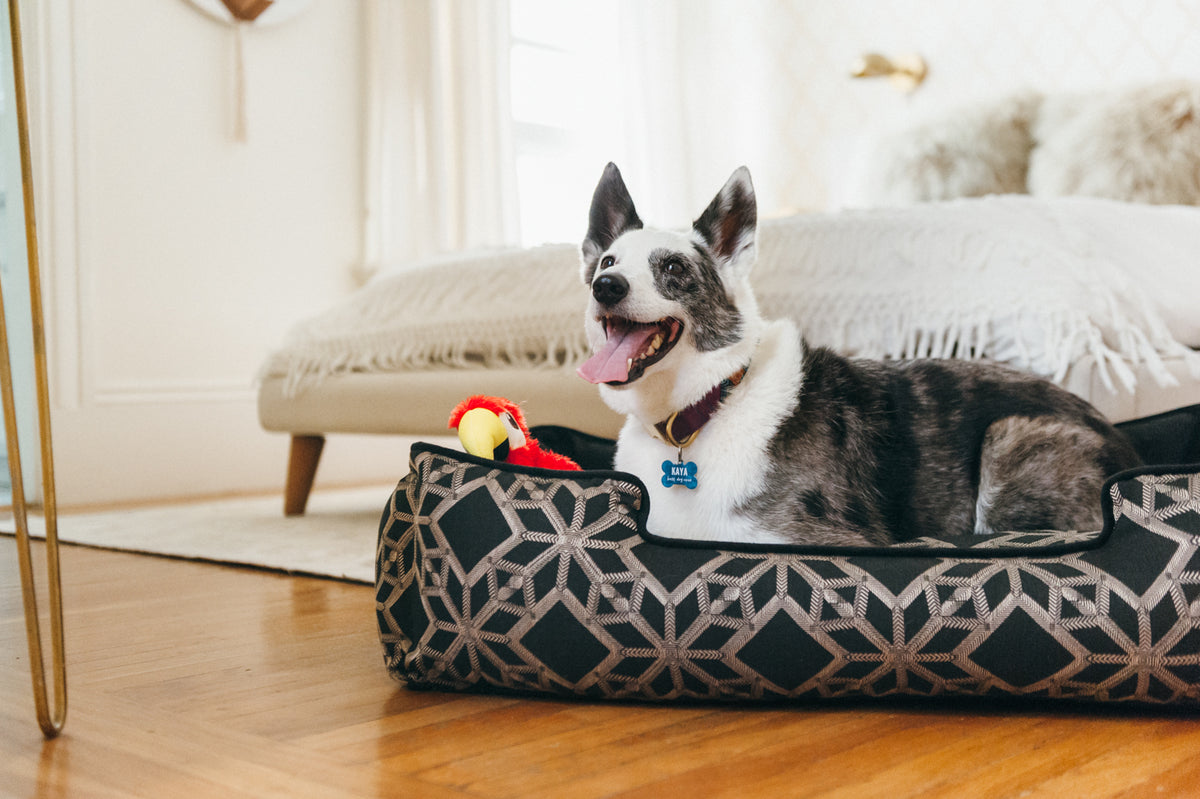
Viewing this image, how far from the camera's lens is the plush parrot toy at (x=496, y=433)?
4.41 feet

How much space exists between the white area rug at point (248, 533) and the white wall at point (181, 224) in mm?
394

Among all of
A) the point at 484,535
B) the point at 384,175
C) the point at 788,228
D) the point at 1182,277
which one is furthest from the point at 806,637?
the point at 384,175

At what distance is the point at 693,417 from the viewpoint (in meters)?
1.36

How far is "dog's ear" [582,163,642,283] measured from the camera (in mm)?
1471

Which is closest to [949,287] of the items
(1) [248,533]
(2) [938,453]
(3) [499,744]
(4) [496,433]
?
(2) [938,453]

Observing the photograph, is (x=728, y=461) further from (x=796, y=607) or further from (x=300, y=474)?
(x=300, y=474)

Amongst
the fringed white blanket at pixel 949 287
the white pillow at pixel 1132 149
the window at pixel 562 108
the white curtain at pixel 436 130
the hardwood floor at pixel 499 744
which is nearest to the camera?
the hardwood floor at pixel 499 744

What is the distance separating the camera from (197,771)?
93cm

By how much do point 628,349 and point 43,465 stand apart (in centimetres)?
66

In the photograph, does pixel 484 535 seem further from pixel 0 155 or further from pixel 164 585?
pixel 0 155

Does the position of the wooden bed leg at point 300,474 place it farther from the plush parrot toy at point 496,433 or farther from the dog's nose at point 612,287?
the dog's nose at point 612,287

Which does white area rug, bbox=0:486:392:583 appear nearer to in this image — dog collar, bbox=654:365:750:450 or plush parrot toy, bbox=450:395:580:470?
plush parrot toy, bbox=450:395:580:470

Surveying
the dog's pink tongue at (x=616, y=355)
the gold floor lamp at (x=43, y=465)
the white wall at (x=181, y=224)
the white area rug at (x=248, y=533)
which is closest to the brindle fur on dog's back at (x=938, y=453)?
the dog's pink tongue at (x=616, y=355)

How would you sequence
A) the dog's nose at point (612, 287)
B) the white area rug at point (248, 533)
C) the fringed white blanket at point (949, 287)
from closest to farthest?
the dog's nose at point (612, 287)
the fringed white blanket at point (949, 287)
the white area rug at point (248, 533)
